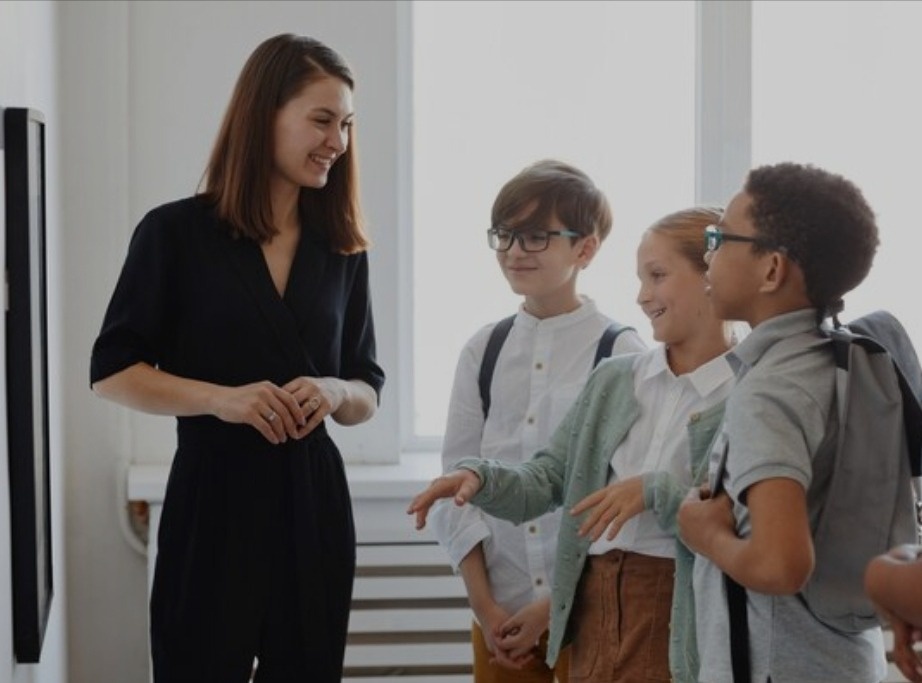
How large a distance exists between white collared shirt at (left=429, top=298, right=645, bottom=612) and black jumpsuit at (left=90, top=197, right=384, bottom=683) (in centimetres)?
38

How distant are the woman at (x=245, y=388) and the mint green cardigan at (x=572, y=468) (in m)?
0.29

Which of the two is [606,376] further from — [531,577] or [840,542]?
[840,542]

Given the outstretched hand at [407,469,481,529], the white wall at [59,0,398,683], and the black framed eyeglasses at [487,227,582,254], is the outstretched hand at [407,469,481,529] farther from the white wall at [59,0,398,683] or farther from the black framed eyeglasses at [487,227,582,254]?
the white wall at [59,0,398,683]

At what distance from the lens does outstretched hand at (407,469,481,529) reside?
2.13m

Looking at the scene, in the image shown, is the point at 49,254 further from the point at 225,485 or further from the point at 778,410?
the point at 778,410

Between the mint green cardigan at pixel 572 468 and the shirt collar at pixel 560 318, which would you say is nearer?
the mint green cardigan at pixel 572 468

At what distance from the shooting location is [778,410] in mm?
1744

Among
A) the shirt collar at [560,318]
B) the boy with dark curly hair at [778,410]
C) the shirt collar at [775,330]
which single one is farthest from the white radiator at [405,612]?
the shirt collar at [775,330]

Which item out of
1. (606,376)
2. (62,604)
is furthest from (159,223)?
(62,604)

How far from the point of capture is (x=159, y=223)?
7.82ft

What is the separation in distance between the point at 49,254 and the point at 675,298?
1.51 metres

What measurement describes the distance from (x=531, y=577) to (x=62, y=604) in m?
1.44

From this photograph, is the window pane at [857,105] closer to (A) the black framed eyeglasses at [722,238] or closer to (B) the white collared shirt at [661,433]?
(B) the white collared shirt at [661,433]

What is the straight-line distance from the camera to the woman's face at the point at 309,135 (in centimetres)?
247
